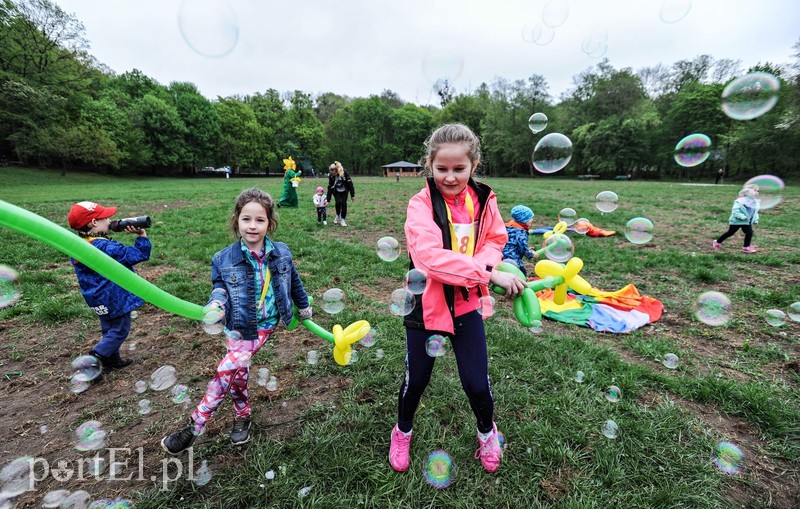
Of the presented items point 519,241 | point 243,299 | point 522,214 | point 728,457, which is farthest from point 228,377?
point 522,214

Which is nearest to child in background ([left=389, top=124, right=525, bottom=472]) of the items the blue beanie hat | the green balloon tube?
the green balloon tube

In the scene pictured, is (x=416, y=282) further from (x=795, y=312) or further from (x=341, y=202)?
(x=341, y=202)

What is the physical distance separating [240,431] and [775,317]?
22.4 ft

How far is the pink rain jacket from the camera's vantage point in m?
1.93

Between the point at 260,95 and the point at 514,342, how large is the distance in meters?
75.5

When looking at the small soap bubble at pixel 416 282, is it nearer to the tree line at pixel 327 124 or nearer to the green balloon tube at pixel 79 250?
the green balloon tube at pixel 79 250

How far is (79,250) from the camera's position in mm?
1966

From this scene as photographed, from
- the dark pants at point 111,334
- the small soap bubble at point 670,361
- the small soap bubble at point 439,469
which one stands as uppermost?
the dark pants at point 111,334

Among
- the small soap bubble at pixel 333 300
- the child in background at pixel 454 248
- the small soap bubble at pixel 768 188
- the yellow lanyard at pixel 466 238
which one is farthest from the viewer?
the small soap bubble at pixel 768 188

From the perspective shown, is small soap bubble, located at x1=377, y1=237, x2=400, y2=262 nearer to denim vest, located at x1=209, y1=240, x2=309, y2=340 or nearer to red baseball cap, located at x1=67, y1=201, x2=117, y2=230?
denim vest, located at x1=209, y1=240, x2=309, y2=340

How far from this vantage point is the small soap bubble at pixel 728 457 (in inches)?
102

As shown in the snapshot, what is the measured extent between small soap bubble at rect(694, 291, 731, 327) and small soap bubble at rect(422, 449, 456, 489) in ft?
13.7

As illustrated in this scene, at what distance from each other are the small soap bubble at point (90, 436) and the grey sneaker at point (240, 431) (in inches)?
40.3

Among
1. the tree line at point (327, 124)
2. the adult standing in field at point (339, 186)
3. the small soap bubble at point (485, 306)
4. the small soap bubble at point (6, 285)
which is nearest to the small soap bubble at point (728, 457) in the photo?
the small soap bubble at point (485, 306)
